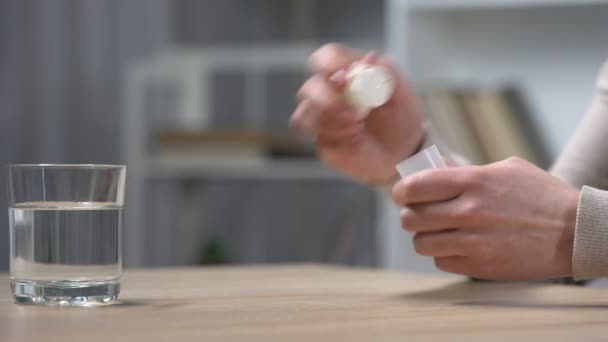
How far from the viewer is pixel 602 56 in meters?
2.18

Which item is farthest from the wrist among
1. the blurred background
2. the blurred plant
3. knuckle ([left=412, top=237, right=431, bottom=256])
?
the blurred plant

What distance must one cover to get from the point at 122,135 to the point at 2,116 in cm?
40

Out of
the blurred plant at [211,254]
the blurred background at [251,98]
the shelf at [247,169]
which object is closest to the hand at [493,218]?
the blurred background at [251,98]

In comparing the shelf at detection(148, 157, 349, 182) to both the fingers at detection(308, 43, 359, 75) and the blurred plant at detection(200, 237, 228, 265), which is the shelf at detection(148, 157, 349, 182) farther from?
the fingers at detection(308, 43, 359, 75)

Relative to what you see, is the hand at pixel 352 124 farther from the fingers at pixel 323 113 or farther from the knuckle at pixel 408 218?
the knuckle at pixel 408 218

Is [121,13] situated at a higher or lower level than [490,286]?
higher

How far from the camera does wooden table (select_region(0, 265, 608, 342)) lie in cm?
60

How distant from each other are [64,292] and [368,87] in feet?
0.98

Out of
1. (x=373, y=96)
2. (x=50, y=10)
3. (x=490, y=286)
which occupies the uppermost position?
(x=50, y=10)

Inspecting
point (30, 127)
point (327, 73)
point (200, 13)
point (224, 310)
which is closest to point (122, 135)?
point (30, 127)

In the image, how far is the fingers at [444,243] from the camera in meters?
0.86

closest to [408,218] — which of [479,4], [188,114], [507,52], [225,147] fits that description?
[479,4]

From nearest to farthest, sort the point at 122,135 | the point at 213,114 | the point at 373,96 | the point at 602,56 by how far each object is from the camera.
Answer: the point at 373,96 → the point at 602,56 → the point at 122,135 → the point at 213,114

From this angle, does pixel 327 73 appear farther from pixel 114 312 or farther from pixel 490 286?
pixel 114 312
